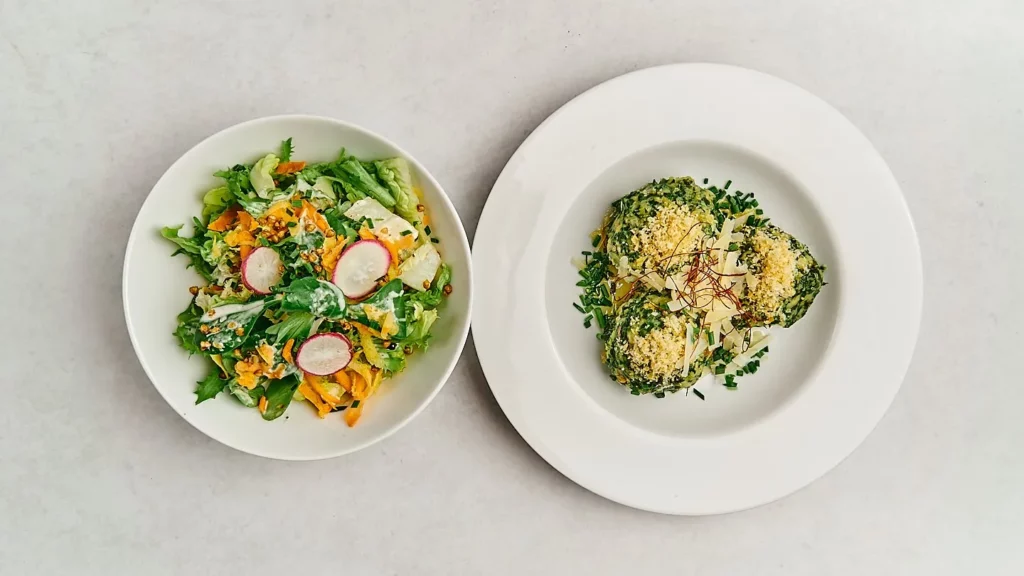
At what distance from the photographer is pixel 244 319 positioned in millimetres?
1851

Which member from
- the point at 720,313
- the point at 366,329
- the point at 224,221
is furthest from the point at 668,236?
the point at 224,221

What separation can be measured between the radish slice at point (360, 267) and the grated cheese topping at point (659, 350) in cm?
80

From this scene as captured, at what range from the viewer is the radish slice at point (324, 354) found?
186cm

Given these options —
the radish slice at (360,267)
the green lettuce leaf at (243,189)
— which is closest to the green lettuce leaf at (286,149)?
the green lettuce leaf at (243,189)

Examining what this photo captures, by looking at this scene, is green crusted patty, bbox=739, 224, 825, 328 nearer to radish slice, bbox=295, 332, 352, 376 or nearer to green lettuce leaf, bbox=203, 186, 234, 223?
radish slice, bbox=295, 332, 352, 376

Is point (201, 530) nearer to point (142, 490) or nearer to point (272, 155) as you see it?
point (142, 490)

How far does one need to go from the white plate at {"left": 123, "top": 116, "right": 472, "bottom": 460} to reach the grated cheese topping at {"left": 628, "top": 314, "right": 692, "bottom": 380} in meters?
0.53

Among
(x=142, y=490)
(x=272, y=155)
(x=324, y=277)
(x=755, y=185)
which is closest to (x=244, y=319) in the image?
(x=324, y=277)

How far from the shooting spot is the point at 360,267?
73.3 inches

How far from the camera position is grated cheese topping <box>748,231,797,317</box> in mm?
2127

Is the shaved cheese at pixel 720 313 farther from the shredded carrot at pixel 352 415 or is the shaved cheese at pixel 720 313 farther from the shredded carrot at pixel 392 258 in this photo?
the shredded carrot at pixel 352 415

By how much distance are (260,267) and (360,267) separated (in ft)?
0.90

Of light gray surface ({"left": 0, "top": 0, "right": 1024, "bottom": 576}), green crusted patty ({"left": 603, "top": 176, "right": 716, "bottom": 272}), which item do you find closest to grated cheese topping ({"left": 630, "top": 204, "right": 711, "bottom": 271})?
green crusted patty ({"left": 603, "top": 176, "right": 716, "bottom": 272})

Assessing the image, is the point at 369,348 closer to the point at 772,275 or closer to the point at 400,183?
the point at 400,183
